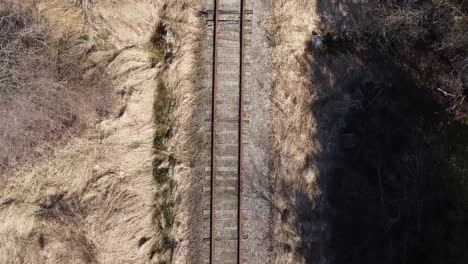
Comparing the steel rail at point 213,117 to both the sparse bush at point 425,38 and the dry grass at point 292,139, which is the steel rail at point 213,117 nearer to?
the dry grass at point 292,139

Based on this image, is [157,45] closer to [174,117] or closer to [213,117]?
[174,117]

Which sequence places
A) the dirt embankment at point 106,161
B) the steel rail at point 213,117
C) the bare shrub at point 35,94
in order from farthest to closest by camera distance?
the steel rail at point 213,117, the dirt embankment at point 106,161, the bare shrub at point 35,94

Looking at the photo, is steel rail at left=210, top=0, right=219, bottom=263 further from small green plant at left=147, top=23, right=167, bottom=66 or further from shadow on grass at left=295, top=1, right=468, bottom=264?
shadow on grass at left=295, top=1, right=468, bottom=264

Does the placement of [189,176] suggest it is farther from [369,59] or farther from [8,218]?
[369,59]

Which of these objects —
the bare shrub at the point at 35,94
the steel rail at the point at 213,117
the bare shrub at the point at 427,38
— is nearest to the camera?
the bare shrub at the point at 35,94

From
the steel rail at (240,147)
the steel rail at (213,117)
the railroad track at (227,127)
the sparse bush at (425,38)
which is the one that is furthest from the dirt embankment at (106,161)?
the sparse bush at (425,38)

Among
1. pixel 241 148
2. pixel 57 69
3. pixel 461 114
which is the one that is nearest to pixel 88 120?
pixel 57 69

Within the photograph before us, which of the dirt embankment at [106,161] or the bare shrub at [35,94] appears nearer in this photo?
the bare shrub at [35,94]

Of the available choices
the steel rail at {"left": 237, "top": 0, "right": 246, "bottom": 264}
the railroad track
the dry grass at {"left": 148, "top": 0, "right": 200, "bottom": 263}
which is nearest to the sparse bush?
the steel rail at {"left": 237, "top": 0, "right": 246, "bottom": 264}
